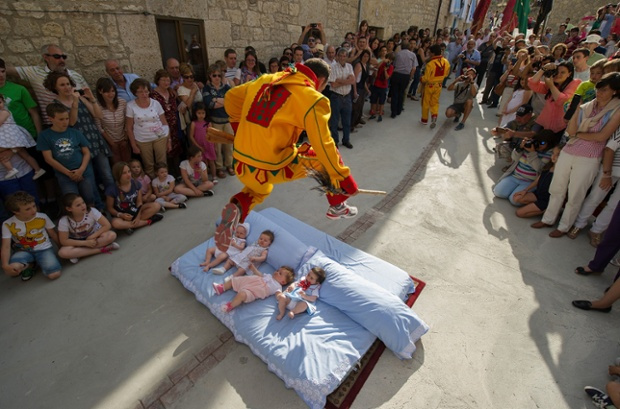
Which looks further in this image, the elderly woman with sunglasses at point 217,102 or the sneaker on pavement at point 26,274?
the elderly woman with sunglasses at point 217,102

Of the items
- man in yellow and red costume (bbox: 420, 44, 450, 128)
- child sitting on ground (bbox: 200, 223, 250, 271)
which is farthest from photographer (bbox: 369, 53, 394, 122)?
child sitting on ground (bbox: 200, 223, 250, 271)

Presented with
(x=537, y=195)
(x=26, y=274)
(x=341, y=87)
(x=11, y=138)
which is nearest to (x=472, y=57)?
(x=341, y=87)

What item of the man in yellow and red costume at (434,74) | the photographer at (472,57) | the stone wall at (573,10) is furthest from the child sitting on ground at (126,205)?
the stone wall at (573,10)

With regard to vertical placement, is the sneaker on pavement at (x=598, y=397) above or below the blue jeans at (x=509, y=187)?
below

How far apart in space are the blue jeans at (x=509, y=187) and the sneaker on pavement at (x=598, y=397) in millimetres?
2882

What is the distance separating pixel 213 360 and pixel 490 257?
10.5 ft

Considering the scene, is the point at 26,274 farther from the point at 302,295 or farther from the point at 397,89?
the point at 397,89

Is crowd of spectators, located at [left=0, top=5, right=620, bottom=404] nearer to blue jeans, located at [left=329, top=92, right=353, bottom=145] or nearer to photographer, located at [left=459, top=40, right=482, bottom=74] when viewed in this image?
blue jeans, located at [left=329, top=92, right=353, bottom=145]

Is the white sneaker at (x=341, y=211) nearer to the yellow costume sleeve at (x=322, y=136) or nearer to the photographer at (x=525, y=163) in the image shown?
the yellow costume sleeve at (x=322, y=136)

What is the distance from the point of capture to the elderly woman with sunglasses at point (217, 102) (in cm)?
479

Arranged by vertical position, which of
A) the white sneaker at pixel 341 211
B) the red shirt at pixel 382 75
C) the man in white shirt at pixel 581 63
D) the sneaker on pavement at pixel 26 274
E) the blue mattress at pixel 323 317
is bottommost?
the sneaker on pavement at pixel 26 274

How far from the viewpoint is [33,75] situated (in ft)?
11.9

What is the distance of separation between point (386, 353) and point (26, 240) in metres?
3.59

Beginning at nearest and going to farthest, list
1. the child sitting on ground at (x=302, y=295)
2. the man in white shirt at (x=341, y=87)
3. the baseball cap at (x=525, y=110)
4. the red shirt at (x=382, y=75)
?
the child sitting on ground at (x=302, y=295) → the baseball cap at (x=525, y=110) → the man in white shirt at (x=341, y=87) → the red shirt at (x=382, y=75)
